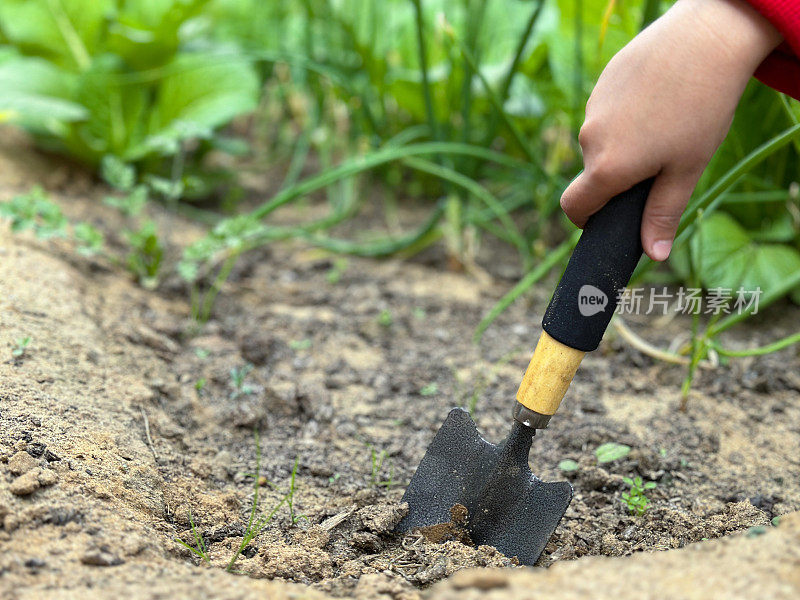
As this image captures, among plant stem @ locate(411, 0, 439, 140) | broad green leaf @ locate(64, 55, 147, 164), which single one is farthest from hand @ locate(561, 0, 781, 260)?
broad green leaf @ locate(64, 55, 147, 164)

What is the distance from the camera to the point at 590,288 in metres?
0.88

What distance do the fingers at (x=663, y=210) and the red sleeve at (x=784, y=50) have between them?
0.55 ft

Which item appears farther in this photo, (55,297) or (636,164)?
(55,297)

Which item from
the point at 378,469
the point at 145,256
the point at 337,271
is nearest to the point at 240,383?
the point at 378,469

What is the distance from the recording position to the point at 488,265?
6.72 feet

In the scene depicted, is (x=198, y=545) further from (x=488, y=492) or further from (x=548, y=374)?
(x=548, y=374)

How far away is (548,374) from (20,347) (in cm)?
81

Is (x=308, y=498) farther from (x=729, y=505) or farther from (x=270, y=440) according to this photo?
(x=729, y=505)

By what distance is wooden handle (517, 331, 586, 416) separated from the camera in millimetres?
931

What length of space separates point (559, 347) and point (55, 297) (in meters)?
0.96

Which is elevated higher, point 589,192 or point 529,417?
point 589,192

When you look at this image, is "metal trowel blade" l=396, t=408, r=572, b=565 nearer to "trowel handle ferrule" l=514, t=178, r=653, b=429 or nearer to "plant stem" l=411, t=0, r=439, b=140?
"trowel handle ferrule" l=514, t=178, r=653, b=429

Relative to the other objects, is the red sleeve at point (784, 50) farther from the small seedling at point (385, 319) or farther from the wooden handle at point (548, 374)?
the small seedling at point (385, 319)

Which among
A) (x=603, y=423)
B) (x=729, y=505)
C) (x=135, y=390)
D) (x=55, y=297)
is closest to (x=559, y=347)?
→ (x=729, y=505)
